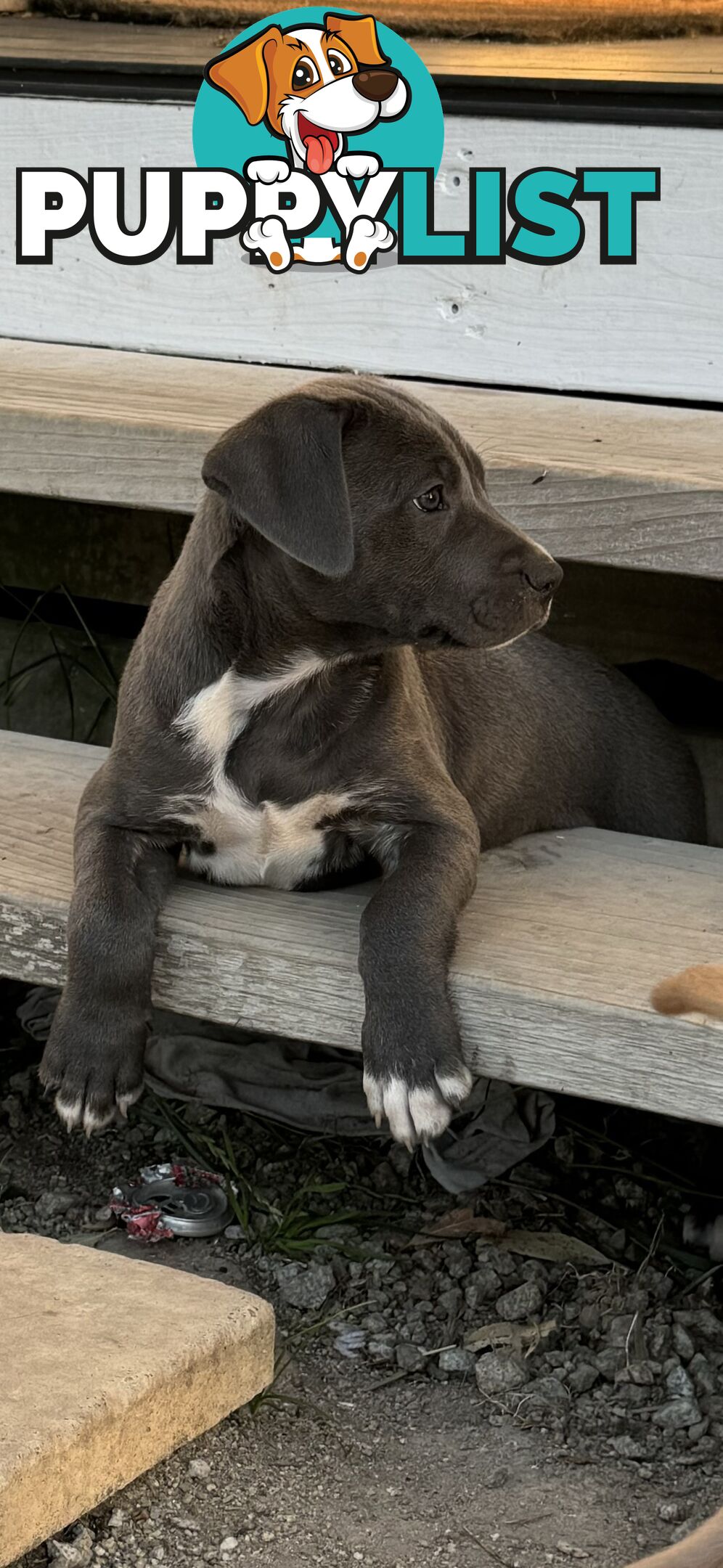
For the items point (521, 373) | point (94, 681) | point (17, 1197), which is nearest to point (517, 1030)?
point (17, 1197)

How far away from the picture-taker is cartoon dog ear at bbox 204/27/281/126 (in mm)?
4090

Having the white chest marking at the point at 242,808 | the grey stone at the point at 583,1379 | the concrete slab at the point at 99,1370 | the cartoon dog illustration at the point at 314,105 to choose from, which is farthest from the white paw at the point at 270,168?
the grey stone at the point at 583,1379

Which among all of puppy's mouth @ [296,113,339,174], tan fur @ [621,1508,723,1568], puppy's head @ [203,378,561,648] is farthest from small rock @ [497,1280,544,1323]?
puppy's mouth @ [296,113,339,174]

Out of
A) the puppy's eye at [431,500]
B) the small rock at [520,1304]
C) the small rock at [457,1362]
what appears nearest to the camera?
the puppy's eye at [431,500]

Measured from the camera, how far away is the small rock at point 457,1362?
2.87 meters

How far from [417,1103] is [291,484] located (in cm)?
89

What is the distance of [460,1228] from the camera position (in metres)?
3.24

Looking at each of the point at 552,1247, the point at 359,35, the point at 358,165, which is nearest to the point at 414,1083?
the point at 552,1247

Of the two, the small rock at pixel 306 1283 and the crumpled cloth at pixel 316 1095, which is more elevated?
the crumpled cloth at pixel 316 1095

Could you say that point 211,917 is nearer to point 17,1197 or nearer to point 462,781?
point 462,781

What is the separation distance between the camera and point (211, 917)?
2.79 m

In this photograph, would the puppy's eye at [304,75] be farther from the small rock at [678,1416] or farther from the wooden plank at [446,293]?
the small rock at [678,1416]

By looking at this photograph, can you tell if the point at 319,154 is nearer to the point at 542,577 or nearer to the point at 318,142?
the point at 318,142

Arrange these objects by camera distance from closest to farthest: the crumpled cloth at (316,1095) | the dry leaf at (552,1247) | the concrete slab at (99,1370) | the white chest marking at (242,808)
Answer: the concrete slab at (99,1370), the white chest marking at (242,808), the dry leaf at (552,1247), the crumpled cloth at (316,1095)
